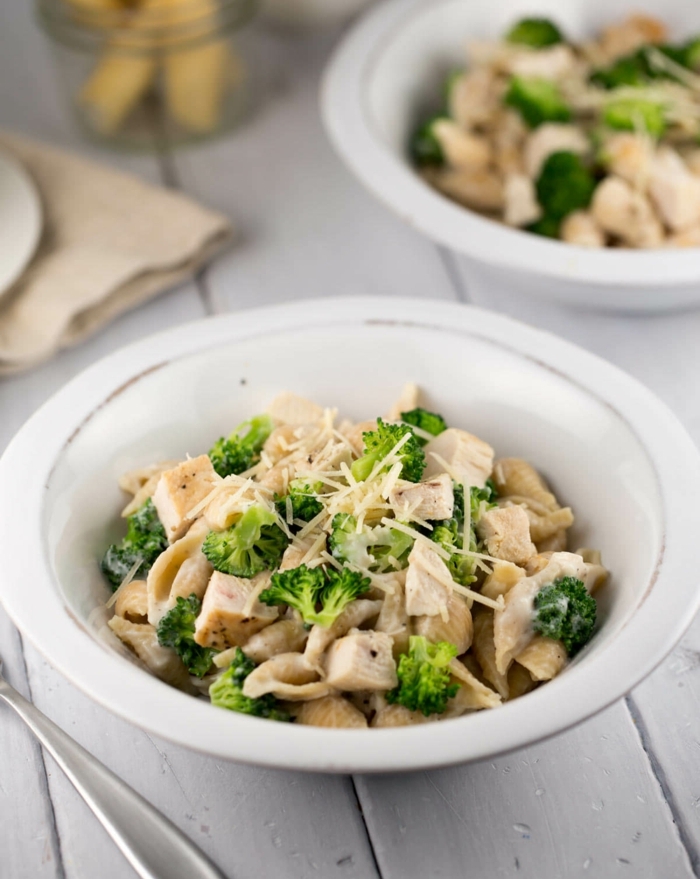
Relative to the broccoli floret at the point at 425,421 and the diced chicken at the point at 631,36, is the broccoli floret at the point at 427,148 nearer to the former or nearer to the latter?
the diced chicken at the point at 631,36

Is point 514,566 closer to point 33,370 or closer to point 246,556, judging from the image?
point 246,556

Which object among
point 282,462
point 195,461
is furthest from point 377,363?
point 195,461

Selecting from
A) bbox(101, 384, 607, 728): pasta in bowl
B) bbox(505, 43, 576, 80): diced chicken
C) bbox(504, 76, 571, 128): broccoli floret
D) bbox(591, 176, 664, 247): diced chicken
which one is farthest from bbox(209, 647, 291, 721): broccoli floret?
bbox(505, 43, 576, 80): diced chicken

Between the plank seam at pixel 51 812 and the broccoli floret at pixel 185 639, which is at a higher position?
the broccoli floret at pixel 185 639

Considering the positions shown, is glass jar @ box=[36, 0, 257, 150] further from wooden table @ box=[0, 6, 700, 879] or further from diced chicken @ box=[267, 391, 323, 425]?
wooden table @ box=[0, 6, 700, 879]

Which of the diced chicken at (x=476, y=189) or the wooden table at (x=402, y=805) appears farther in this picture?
the diced chicken at (x=476, y=189)

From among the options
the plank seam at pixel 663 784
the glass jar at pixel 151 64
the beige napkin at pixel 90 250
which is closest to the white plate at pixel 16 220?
the beige napkin at pixel 90 250

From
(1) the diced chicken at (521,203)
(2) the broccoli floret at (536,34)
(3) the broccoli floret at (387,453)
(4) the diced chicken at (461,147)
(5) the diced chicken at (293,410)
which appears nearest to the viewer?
(3) the broccoli floret at (387,453)
